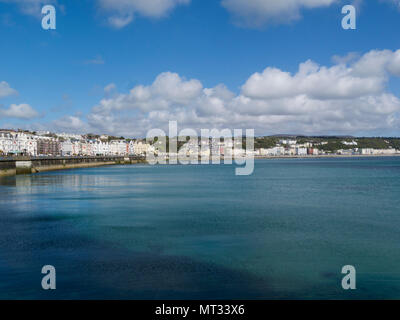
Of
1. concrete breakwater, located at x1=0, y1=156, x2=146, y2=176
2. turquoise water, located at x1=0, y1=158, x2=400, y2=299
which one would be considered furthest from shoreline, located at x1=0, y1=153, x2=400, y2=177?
turquoise water, located at x1=0, y1=158, x2=400, y2=299

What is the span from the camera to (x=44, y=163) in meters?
74.4

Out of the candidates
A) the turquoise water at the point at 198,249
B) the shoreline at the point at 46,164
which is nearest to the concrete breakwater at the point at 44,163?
the shoreline at the point at 46,164

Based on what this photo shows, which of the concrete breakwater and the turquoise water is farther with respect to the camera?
the concrete breakwater

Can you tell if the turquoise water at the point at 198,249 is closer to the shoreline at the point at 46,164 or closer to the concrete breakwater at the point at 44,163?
the shoreline at the point at 46,164

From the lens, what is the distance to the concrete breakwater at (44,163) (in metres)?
57.6

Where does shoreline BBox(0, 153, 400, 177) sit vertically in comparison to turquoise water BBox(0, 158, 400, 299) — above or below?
above

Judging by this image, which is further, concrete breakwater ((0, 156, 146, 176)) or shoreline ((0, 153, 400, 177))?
concrete breakwater ((0, 156, 146, 176))

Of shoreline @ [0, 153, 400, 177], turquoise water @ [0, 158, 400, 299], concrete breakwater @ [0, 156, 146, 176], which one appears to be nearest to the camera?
turquoise water @ [0, 158, 400, 299]

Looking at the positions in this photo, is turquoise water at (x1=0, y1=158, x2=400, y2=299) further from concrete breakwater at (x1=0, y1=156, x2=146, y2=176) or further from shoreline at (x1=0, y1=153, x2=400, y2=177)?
concrete breakwater at (x1=0, y1=156, x2=146, y2=176)

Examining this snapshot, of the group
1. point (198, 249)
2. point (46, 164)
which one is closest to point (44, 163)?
point (46, 164)

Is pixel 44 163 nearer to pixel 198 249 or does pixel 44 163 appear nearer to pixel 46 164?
pixel 46 164

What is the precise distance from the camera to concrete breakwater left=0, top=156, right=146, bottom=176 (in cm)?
5762

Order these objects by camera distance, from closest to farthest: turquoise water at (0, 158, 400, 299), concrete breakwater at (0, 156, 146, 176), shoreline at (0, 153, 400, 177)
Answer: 1. turquoise water at (0, 158, 400, 299)
2. shoreline at (0, 153, 400, 177)
3. concrete breakwater at (0, 156, 146, 176)

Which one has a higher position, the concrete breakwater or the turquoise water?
the concrete breakwater
